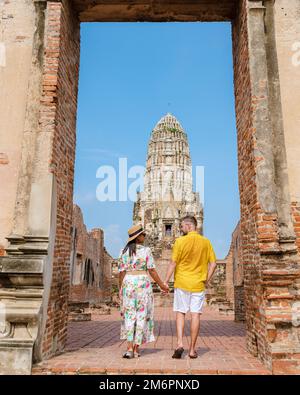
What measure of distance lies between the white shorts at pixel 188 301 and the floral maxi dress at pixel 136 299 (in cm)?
42

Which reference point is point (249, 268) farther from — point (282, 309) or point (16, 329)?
point (16, 329)

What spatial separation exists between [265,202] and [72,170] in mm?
3221

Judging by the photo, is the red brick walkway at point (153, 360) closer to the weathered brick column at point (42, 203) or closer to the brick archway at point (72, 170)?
the brick archway at point (72, 170)

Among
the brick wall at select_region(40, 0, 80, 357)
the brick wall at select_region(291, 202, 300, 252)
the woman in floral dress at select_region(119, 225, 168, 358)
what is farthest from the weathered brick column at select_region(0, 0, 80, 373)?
the brick wall at select_region(291, 202, 300, 252)

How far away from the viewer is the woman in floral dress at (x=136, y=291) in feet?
17.3

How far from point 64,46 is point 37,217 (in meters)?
2.79

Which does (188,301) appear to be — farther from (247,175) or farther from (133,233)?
(247,175)

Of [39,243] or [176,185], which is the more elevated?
[176,185]

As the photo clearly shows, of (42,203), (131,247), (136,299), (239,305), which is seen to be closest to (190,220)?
(131,247)

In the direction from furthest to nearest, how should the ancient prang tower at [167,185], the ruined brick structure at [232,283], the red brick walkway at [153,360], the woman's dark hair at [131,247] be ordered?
the ancient prang tower at [167,185]
the ruined brick structure at [232,283]
the woman's dark hair at [131,247]
the red brick walkway at [153,360]

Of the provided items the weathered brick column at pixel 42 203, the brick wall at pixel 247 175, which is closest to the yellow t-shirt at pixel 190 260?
the brick wall at pixel 247 175

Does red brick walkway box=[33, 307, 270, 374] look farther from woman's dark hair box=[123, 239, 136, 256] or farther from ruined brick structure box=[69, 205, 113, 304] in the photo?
ruined brick structure box=[69, 205, 113, 304]
